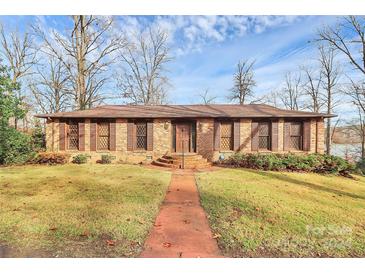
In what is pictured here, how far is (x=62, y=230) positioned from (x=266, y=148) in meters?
11.4

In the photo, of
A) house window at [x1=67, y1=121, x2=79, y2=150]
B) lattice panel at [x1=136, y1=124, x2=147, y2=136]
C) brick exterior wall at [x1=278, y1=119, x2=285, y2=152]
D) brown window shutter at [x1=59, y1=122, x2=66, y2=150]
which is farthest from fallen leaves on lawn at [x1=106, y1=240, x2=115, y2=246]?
brick exterior wall at [x1=278, y1=119, x2=285, y2=152]

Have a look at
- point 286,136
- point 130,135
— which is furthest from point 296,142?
point 130,135

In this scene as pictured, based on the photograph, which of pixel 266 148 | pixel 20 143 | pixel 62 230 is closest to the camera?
pixel 62 230

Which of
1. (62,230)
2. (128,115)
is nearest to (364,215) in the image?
→ (62,230)

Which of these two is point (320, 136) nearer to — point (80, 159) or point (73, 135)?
point (80, 159)

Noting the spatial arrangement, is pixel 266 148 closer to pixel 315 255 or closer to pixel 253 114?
pixel 253 114

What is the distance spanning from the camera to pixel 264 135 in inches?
487

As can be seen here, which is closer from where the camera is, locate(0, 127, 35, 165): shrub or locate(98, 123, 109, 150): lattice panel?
locate(0, 127, 35, 165): shrub

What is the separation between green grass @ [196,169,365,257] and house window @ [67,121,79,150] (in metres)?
8.68

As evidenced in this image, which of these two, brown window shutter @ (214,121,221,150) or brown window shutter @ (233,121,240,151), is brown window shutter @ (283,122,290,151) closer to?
brown window shutter @ (233,121,240,151)

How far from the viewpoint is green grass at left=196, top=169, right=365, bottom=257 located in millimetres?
3361

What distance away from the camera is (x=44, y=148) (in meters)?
12.6

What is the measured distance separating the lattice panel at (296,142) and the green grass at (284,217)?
15.3 feet

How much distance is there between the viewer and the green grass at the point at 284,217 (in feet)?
11.0
